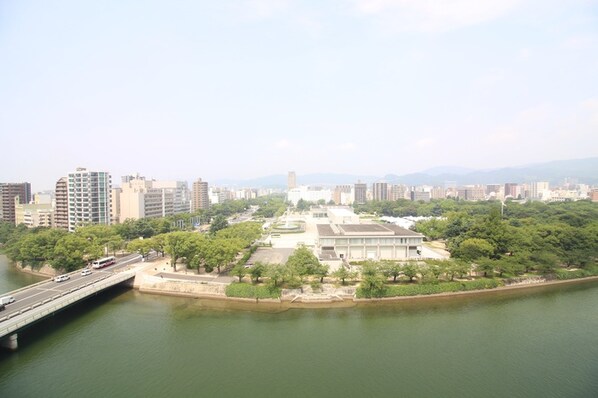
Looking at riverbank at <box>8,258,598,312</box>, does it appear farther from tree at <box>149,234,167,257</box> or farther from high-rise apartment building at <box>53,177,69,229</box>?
high-rise apartment building at <box>53,177,69,229</box>

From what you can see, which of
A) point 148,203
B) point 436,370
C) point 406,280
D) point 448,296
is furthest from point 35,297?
point 148,203

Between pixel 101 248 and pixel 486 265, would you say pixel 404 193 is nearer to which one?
pixel 486 265

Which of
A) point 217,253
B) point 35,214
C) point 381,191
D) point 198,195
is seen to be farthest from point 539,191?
point 35,214

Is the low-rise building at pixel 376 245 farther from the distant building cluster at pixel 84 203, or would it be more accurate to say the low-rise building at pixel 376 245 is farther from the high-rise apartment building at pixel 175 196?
the high-rise apartment building at pixel 175 196

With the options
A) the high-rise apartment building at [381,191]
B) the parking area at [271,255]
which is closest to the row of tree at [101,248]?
the parking area at [271,255]

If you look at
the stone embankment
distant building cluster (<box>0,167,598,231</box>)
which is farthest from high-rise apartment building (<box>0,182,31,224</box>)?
the stone embankment
